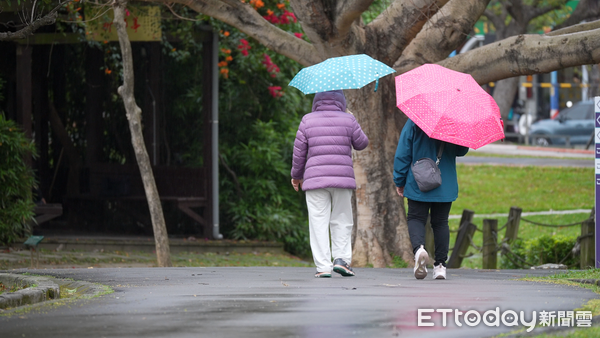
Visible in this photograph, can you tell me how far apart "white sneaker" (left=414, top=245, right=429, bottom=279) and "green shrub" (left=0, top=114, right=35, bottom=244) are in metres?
6.79

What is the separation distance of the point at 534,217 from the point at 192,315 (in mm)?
14907

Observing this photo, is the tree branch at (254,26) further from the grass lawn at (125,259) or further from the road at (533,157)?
the road at (533,157)

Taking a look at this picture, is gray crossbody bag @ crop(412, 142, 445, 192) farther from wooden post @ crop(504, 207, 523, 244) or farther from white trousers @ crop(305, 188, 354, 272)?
Result: wooden post @ crop(504, 207, 523, 244)

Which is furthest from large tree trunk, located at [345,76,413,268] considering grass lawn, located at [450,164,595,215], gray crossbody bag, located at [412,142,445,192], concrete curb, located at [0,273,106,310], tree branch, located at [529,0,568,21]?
tree branch, located at [529,0,568,21]

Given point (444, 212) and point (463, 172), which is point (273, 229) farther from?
Answer: point (463, 172)

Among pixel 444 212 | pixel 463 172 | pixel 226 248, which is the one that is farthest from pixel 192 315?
pixel 463 172

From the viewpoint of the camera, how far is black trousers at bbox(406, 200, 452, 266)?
7.75 meters

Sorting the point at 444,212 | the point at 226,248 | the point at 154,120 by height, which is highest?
the point at 154,120

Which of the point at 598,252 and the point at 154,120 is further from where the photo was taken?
the point at 154,120

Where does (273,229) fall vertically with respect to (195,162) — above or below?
below

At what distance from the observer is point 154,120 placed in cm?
1562

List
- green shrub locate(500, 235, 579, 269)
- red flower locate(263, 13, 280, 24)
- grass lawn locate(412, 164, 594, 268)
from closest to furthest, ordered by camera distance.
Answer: green shrub locate(500, 235, 579, 269) → red flower locate(263, 13, 280, 24) → grass lawn locate(412, 164, 594, 268)

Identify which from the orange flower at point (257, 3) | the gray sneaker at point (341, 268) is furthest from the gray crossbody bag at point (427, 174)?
the orange flower at point (257, 3)

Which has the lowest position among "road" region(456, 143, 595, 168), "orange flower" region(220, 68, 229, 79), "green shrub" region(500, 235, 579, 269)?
"green shrub" region(500, 235, 579, 269)
